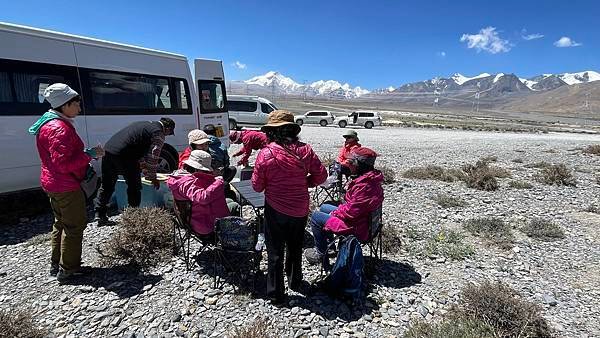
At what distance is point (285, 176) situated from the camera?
11.3ft

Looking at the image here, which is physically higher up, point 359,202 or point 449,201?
point 359,202

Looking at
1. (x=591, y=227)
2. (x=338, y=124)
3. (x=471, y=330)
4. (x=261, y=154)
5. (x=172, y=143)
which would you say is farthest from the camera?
(x=338, y=124)

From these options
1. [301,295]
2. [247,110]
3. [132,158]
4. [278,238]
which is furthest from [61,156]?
[247,110]

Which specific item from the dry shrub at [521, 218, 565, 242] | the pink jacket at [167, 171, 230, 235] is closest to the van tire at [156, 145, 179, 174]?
the pink jacket at [167, 171, 230, 235]

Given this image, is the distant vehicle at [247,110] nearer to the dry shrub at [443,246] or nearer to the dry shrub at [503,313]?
the dry shrub at [443,246]

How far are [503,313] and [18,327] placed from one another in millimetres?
4523

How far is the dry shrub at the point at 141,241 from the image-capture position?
4496 millimetres

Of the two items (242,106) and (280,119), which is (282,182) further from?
(242,106)

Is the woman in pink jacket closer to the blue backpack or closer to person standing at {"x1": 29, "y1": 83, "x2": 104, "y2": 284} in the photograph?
the blue backpack

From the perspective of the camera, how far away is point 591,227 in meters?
6.50

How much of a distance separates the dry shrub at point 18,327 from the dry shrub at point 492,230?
601 centimetres

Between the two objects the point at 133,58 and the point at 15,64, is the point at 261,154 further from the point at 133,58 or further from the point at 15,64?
the point at 133,58

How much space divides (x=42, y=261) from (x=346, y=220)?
401 centimetres

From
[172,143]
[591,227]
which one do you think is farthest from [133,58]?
[591,227]
